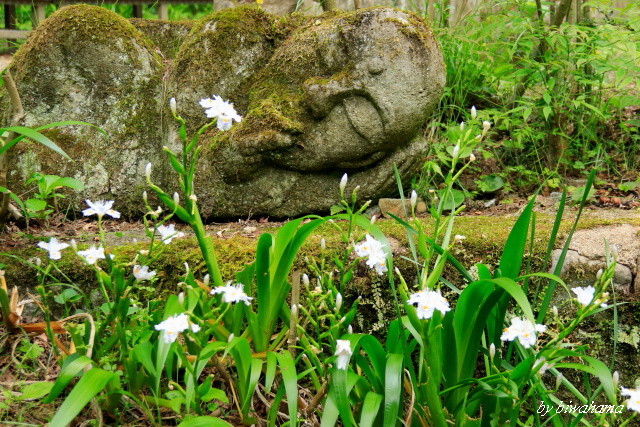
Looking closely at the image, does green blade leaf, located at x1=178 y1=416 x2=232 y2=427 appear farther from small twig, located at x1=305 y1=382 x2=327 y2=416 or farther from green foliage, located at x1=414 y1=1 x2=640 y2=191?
green foliage, located at x1=414 y1=1 x2=640 y2=191

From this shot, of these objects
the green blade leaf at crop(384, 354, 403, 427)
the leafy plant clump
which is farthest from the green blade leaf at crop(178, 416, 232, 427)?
the green blade leaf at crop(384, 354, 403, 427)

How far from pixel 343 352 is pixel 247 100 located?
7.28 feet

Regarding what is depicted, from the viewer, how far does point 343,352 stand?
5.19ft

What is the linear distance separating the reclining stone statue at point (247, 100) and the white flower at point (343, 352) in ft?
6.00

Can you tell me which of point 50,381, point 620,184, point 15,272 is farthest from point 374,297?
point 620,184

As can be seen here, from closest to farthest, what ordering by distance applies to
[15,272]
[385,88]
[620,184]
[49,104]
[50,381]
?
1. [50,381]
2. [15,272]
3. [385,88]
4. [49,104]
5. [620,184]

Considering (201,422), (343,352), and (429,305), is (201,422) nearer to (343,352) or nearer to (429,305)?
(343,352)

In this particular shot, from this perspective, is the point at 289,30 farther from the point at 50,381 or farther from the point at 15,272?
the point at 50,381

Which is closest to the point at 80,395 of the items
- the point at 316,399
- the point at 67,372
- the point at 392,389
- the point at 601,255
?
the point at 67,372

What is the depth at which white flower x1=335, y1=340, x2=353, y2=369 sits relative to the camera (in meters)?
1.55

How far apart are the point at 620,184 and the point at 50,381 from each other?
3.33 m

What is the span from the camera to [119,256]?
7.95 feet

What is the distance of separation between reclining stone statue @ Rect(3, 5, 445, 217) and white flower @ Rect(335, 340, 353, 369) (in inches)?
72.0

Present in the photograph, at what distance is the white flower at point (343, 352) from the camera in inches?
61.1
